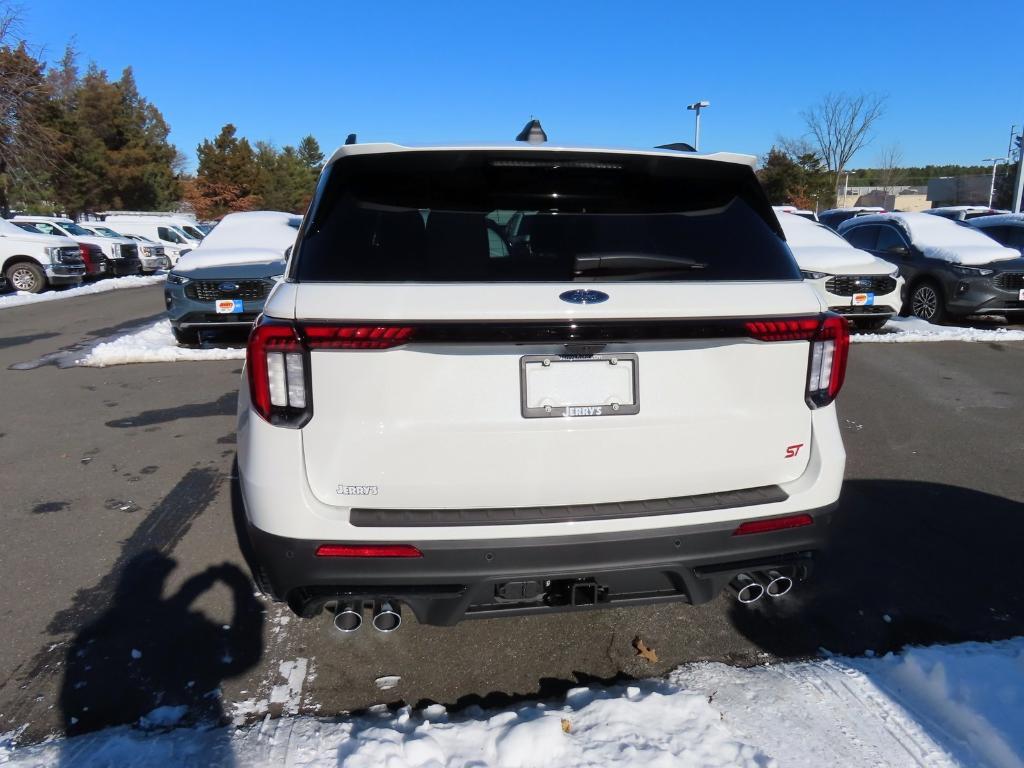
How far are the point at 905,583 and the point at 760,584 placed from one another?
4.11ft

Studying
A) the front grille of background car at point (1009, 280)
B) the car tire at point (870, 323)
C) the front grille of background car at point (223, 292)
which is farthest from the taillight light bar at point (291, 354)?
the front grille of background car at point (1009, 280)

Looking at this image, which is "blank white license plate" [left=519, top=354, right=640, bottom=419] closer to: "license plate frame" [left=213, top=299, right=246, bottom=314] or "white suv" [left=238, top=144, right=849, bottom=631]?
"white suv" [left=238, top=144, right=849, bottom=631]

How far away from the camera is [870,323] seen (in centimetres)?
1087

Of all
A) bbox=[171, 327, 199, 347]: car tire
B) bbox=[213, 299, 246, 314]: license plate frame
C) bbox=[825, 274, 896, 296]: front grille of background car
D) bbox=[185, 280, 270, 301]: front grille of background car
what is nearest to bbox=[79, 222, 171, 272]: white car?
bbox=[171, 327, 199, 347]: car tire

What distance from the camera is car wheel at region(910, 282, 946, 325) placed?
37.2ft

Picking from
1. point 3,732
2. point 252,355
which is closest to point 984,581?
point 252,355

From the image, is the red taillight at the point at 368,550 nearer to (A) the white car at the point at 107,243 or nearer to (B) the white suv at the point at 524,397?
(B) the white suv at the point at 524,397

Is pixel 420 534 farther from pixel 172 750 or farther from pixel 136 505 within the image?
pixel 136 505

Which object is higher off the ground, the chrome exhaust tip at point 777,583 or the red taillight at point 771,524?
the red taillight at point 771,524

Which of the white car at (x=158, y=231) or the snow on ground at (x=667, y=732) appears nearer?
the snow on ground at (x=667, y=732)

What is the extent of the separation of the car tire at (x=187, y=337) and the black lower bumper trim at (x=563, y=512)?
27.5 feet

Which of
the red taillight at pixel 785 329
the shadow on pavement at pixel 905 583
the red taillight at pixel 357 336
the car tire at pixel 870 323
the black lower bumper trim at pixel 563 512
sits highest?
the red taillight at pixel 357 336

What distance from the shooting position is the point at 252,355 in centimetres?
225

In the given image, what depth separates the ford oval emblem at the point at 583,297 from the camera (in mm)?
2231
